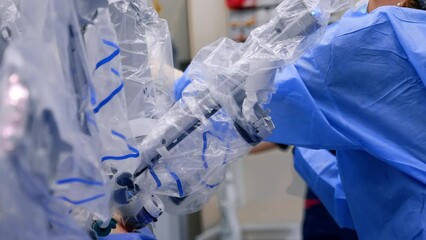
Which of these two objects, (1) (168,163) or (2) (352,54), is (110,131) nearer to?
(1) (168,163)

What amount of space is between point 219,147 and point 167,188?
0.10 meters

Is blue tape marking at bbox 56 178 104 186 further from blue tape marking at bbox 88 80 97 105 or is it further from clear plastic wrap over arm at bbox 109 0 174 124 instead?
clear plastic wrap over arm at bbox 109 0 174 124

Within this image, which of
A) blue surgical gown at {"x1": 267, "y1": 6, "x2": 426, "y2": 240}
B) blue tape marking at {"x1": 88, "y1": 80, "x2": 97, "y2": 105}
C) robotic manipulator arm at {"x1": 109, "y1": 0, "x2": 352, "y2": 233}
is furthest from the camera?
blue surgical gown at {"x1": 267, "y1": 6, "x2": 426, "y2": 240}

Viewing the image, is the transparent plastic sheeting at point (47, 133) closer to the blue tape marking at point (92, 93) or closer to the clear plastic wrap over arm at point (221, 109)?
the blue tape marking at point (92, 93)

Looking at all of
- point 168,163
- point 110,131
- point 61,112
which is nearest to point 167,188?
point 168,163

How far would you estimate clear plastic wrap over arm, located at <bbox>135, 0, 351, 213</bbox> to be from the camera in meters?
0.76

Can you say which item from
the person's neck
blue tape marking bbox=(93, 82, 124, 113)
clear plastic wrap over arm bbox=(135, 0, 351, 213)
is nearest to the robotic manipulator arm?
clear plastic wrap over arm bbox=(135, 0, 351, 213)

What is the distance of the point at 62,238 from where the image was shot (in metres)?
0.55

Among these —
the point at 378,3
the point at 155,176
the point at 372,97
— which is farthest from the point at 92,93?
the point at 378,3

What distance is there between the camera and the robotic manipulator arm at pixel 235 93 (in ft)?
2.47

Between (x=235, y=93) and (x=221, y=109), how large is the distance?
36 millimetres

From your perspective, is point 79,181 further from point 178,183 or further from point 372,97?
point 372,97

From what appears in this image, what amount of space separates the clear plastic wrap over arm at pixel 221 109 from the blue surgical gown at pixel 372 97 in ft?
0.36

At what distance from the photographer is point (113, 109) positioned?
0.63 m
